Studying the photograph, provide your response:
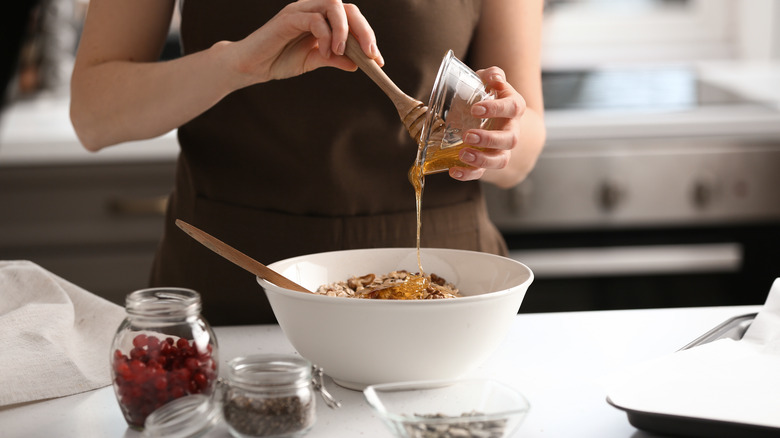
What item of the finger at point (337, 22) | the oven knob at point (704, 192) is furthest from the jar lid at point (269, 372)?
the oven knob at point (704, 192)

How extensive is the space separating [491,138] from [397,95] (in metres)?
0.13

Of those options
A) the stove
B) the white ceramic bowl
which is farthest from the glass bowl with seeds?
the stove

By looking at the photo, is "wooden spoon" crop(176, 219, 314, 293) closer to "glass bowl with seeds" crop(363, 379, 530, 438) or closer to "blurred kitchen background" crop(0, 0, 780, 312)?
"glass bowl with seeds" crop(363, 379, 530, 438)

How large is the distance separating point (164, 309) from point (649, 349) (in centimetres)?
54

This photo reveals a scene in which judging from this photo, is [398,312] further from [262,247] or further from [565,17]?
[565,17]

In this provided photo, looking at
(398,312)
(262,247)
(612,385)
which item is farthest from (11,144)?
(612,385)

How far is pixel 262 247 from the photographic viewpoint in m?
1.25

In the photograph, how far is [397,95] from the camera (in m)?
0.93

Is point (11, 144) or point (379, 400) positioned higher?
point (11, 144)

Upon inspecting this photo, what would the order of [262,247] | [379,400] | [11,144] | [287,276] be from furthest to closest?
[11,144] → [262,247] → [287,276] → [379,400]

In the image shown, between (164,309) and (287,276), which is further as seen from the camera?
→ (287,276)

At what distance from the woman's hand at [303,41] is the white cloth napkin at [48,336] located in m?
0.35

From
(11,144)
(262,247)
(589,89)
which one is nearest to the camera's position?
(262,247)

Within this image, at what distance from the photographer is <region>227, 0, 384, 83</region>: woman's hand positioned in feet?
3.03
